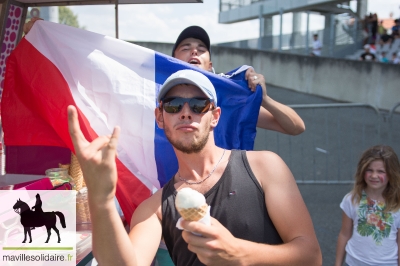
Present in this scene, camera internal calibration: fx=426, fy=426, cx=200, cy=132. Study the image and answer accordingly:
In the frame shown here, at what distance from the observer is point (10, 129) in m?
3.20

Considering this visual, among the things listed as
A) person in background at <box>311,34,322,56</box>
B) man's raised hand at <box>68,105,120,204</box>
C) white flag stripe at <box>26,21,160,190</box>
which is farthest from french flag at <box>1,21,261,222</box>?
person in background at <box>311,34,322,56</box>

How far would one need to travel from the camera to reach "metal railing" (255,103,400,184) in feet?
24.7

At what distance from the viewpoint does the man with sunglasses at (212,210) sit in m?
1.78

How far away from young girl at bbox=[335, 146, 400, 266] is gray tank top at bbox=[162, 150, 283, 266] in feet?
5.98

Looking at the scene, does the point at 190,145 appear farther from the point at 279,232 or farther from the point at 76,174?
the point at 76,174

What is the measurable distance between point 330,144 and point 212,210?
8448mm

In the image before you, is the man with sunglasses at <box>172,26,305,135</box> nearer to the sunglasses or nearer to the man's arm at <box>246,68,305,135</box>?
the man's arm at <box>246,68,305,135</box>

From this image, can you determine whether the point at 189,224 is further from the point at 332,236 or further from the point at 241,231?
the point at 332,236

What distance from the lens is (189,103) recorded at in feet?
7.38

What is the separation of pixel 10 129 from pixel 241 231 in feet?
6.68

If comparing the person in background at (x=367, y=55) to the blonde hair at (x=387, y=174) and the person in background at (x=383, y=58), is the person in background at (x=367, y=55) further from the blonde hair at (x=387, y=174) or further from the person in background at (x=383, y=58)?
the blonde hair at (x=387, y=174)

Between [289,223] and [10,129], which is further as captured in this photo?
[10,129]

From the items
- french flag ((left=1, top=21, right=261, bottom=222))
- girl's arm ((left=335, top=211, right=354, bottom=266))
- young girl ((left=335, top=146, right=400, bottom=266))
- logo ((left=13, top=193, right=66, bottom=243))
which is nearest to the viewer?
logo ((left=13, top=193, right=66, bottom=243))

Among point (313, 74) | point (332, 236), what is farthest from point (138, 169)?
point (313, 74)
